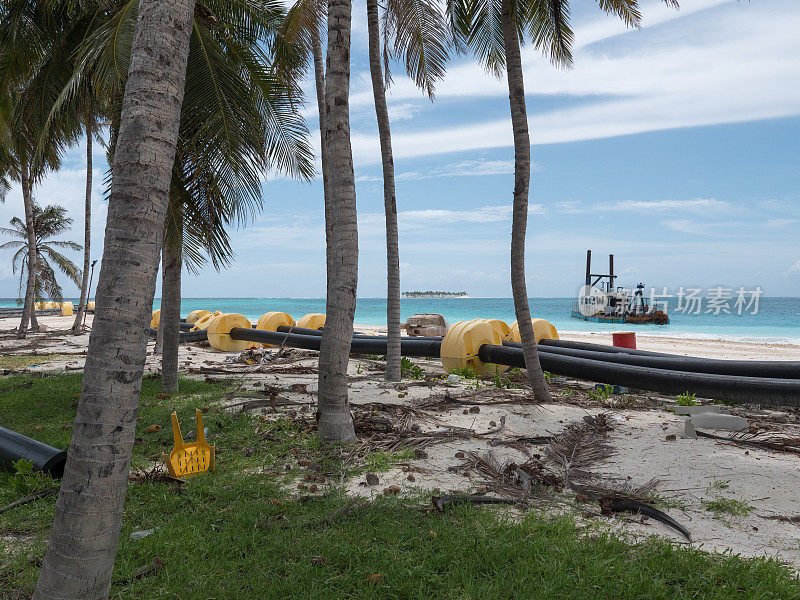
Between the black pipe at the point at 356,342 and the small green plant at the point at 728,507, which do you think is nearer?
the small green plant at the point at 728,507

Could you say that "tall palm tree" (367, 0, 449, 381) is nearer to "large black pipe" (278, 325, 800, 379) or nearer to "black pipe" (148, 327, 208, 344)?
"large black pipe" (278, 325, 800, 379)

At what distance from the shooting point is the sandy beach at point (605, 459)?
10.8ft

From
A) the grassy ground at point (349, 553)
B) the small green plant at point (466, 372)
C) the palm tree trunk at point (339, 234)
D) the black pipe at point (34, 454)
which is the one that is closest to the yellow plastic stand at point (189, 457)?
the grassy ground at point (349, 553)

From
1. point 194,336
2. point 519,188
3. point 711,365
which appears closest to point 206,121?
point 519,188

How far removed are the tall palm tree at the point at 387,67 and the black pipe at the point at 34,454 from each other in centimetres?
486

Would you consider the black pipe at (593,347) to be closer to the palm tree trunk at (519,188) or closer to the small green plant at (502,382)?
the small green plant at (502,382)

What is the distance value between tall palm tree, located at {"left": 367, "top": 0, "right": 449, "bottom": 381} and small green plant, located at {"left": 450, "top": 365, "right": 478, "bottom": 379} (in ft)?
3.70

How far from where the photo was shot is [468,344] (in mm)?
9039

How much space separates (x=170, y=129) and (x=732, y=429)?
5845 millimetres

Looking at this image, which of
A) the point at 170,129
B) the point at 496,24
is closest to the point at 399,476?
the point at 170,129

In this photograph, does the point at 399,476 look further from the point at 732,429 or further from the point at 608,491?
the point at 732,429

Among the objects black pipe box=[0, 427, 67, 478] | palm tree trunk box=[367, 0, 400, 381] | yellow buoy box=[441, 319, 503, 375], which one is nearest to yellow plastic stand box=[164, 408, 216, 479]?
black pipe box=[0, 427, 67, 478]

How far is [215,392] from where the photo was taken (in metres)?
7.64

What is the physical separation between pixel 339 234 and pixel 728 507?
3777mm
